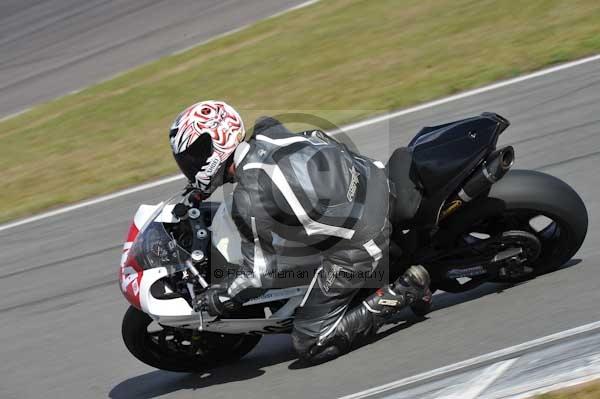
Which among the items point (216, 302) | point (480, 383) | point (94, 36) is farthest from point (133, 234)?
point (94, 36)

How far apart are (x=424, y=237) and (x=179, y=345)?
5.13 ft

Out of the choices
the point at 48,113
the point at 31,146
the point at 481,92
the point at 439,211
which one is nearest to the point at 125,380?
the point at 439,211

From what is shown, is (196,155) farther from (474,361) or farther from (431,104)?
(431,104)

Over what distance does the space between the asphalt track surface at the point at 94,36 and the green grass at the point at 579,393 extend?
10.2 meters

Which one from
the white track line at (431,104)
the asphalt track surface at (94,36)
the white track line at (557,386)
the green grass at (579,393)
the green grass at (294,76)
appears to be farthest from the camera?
the asphalt track surface at (94,36)

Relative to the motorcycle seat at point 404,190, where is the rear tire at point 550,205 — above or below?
below

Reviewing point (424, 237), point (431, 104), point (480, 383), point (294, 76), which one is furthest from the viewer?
point (294, 76)

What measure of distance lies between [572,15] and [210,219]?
23.2 feet

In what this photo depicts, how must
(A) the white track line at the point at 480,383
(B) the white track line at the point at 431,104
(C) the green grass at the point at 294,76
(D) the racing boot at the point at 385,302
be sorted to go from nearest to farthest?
(A) the white track line at the point at 480,383
(D) the racing boot at the point at 385,302
(B) the white track line at the point at 431,104
(C) the green grass at the point at 294,76

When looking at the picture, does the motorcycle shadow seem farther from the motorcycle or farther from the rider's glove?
the rider's glove

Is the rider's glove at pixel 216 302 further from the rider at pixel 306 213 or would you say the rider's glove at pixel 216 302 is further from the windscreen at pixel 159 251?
the windscreen at pixel 159 251

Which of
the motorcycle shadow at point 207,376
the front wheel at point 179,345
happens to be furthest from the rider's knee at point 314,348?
the front wheel at point 179,345

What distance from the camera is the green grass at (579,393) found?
12.2 ft

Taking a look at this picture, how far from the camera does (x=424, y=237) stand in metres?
4.83
